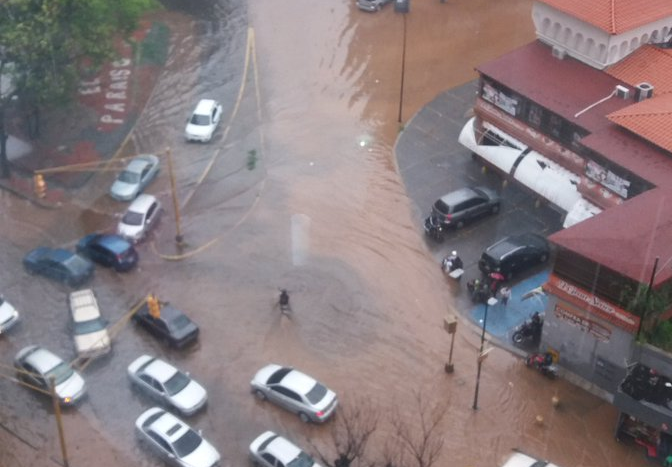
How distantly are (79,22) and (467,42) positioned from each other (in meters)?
24.5

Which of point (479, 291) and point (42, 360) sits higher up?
point (42, 360)

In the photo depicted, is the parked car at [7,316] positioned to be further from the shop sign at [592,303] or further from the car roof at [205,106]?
the shop sign at [592,303]

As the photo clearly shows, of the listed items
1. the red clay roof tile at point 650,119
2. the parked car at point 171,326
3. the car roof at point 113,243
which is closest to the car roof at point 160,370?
the parked car at point 171,326

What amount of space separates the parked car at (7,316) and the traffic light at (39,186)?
27.6 ft

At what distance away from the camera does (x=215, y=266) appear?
141ft

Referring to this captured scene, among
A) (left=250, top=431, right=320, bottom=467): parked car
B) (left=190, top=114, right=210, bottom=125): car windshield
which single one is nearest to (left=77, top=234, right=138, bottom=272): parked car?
(left=190, top=114, right=210, bottom=125): car windshield

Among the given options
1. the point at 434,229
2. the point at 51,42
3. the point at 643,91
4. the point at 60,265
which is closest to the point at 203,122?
the point at 51,42

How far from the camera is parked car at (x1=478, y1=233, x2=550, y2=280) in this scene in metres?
→ 41.5

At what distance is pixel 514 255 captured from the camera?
4169cm

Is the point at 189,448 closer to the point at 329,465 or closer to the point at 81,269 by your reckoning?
the point at 329,465

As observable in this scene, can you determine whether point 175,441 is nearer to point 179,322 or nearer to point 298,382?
point 298,382

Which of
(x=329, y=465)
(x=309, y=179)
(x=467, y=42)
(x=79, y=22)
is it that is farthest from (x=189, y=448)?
(x=467, y=42)

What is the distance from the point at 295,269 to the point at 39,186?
13.3 meters

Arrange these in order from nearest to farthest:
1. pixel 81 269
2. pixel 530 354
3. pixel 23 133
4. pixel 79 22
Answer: pixel 530 354
pixel 81 269
pixel 79 22
pixel 23 133
